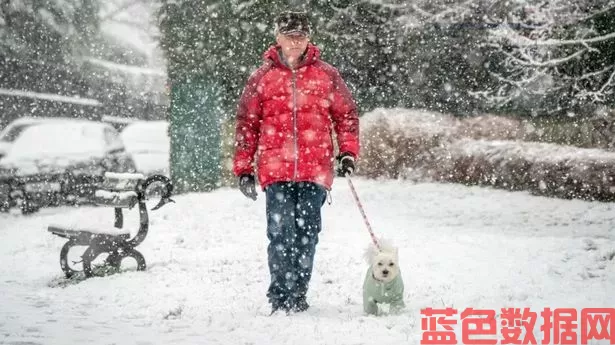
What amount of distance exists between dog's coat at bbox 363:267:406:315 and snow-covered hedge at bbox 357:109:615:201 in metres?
8.24

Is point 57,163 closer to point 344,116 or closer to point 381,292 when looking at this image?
point 344,116

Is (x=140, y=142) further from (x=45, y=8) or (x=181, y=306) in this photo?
(x=181, y=306)

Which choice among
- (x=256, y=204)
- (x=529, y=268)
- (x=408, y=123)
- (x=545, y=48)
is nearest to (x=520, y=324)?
(x=529, y=268)

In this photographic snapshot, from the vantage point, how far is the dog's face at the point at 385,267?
5215 mm

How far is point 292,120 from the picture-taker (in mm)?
5441

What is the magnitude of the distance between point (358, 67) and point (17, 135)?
7747mm

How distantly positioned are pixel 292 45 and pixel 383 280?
1.88 meters

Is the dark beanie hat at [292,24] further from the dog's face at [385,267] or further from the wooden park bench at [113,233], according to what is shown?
the wooden park bench at [113,233]

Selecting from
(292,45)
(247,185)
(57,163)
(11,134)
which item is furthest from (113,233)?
(11,134)

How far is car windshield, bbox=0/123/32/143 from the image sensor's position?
14.9 m

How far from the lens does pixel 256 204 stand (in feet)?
40.6

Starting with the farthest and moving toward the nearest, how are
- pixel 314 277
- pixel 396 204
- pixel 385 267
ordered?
pixel 396 204, pixel 314 277, pixel 385 267

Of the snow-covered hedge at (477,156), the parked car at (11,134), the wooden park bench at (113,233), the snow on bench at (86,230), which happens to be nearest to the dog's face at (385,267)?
the wooden park bench at (113,233)

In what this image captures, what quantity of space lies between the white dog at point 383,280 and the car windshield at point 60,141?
34.8 ft
